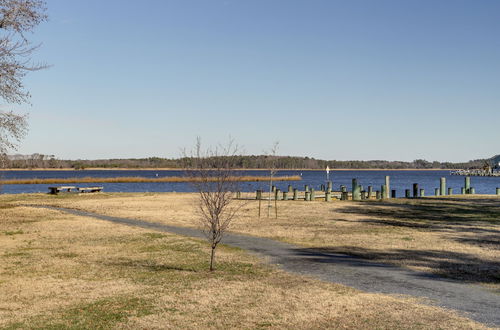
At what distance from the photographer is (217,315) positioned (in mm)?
9125

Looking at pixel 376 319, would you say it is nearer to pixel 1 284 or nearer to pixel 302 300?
pixel 302 300

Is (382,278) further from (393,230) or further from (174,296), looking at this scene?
(393,230)

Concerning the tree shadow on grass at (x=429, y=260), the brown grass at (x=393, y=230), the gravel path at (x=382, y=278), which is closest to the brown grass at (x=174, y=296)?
the gravel path at (x=382, y=278)

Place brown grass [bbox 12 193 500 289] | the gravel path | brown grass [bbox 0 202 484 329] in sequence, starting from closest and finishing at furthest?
brown grass [bbox 0 202 484 329] < the gravel path < brown grass [bbox 12 193 500 289]

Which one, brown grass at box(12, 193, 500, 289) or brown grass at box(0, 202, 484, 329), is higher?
brown grass at box(12, 193, 500, 289)

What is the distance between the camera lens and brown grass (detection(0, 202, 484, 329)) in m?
8.74

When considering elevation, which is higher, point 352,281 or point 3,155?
point 3,155

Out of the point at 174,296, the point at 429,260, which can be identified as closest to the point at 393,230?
the point at 429,260

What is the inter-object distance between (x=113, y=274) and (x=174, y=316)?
4204 millimetres

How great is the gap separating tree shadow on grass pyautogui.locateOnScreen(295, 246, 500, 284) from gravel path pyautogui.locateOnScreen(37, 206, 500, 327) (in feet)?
0.21

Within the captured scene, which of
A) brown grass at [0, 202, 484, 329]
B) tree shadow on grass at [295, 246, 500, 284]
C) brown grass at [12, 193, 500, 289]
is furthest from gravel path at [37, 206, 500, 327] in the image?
brown grass at [12, 193, 500, 289]

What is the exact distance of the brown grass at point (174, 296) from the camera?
8742mm

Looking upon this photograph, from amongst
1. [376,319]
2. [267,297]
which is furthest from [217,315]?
[376,319]

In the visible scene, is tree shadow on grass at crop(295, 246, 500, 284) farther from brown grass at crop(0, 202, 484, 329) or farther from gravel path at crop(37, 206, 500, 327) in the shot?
brown grass at crop(0, 202, 484, 329)
